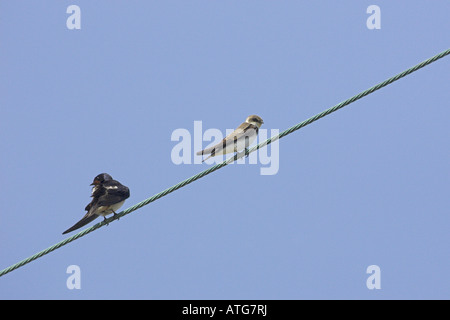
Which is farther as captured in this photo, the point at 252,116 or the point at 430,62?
the point at 252,116

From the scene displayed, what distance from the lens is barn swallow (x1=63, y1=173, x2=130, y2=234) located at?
9.25m

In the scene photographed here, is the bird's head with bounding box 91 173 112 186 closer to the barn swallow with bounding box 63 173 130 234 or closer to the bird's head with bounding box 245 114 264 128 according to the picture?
the barn swallow with bounding box 63 173 130 234

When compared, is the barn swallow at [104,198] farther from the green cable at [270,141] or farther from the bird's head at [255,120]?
the bird's head at [255,120]

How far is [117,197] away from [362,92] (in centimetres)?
339

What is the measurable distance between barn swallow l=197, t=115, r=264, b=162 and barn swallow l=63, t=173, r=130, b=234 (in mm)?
1004

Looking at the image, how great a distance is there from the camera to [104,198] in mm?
9352

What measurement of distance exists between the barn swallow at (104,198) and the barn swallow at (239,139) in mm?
1004

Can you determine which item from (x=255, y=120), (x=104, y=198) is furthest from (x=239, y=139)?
(x=104, y=198)

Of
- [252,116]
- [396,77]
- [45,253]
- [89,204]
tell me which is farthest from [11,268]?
[252,116]

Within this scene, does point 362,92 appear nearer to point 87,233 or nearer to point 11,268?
point 87,233

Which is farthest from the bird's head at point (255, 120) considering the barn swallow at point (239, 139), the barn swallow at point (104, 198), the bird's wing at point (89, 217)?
the bird's wing at point (89, 217)

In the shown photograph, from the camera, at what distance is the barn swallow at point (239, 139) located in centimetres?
984

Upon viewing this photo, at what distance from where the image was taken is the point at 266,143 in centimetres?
774

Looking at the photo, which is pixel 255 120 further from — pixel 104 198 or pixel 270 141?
pixel 270 141
